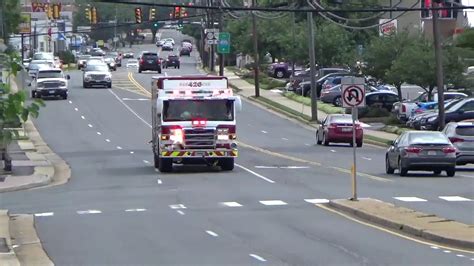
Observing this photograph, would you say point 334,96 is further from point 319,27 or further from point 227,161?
point 227,161

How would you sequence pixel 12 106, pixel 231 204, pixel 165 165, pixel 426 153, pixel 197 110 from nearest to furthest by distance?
pixel 12 106
pixel 231 204
pixel 426 153
pixel 197 110
pixel 165 165

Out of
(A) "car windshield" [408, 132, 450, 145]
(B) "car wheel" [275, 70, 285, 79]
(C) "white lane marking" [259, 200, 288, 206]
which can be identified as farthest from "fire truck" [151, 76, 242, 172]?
(B) "car wheel" [275, 70, 285, 79]

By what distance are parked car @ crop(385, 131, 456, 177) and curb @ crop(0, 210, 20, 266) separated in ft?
49.1

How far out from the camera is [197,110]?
1485 inches

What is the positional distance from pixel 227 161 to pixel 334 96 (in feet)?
127

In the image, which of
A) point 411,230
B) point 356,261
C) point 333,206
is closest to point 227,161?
point 333,206

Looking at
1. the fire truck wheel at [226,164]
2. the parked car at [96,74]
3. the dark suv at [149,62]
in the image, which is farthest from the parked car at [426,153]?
the dark suv at [149,62]

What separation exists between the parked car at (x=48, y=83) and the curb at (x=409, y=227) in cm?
4985

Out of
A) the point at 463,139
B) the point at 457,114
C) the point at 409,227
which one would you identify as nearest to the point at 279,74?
the point at 457,114

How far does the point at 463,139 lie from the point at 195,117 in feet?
30.8

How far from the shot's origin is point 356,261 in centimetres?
1731

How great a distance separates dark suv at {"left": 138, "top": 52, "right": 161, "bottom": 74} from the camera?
347ft

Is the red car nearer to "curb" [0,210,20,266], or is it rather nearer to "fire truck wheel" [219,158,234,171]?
"fire truck wheel" [219,158,234,171]

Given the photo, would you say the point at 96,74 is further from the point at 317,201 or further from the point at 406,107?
the point at 317,201
